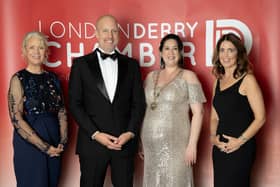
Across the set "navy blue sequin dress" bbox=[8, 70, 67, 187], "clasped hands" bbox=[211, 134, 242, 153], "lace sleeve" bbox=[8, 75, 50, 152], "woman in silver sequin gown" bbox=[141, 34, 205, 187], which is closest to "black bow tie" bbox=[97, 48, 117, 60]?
"woman in silver sequin gown" bbox=[141, 34, 205, 187]

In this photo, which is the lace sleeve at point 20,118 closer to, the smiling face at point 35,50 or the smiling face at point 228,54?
the smiling face at point 35,50

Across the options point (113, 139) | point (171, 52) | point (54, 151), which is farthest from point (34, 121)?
point (171, 52)

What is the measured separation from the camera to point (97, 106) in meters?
2.90

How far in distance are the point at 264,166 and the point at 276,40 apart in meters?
1.03

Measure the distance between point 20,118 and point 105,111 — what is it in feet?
2.00

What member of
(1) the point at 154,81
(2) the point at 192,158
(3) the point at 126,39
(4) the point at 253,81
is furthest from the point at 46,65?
(4) the point at 253,81

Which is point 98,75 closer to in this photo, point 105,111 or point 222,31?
point 105,111

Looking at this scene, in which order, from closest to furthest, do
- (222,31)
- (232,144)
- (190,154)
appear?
(232,144), (190,154), (222,31)

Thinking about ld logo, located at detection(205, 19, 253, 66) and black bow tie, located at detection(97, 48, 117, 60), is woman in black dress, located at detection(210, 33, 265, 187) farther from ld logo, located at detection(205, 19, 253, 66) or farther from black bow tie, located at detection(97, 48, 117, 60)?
black bow tie, located at detection(97, 48, 117, 60)

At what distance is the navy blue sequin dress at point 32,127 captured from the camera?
2928 mm

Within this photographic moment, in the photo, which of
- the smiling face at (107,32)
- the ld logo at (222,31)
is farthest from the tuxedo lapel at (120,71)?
the ld logo at (222,31)

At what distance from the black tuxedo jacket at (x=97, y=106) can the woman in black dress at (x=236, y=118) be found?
1.99 feet

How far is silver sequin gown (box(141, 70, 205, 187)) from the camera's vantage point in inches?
116

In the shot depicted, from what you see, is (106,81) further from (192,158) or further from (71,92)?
(192,158)
